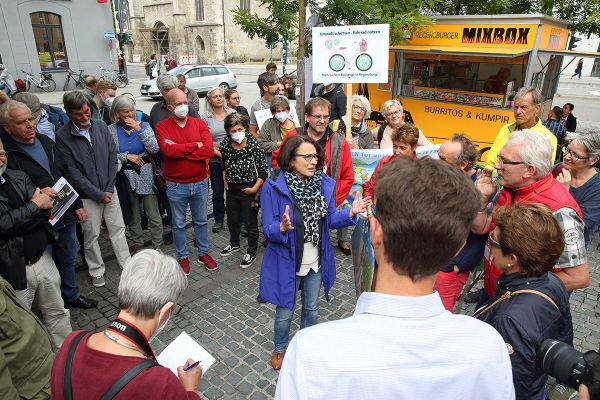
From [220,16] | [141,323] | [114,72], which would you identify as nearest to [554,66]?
[141,323]

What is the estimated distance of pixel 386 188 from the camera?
3.59ft

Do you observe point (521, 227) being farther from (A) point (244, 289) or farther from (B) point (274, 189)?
(A) point (244, 289)

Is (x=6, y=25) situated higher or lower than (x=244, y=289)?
higher

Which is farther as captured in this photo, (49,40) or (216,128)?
(49,40)

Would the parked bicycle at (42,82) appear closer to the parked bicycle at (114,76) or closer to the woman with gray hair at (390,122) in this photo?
the parked bicycle at (114,76)

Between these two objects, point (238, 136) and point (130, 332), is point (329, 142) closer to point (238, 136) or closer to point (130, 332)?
point (238, 136)

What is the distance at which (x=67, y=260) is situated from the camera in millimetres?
3818

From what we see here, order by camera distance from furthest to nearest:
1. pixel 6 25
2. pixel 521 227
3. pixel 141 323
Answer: pixel 6 25, pixel 521 227, pixel 141 323

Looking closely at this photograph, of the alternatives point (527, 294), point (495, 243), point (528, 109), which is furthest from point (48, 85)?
point (527, 294)

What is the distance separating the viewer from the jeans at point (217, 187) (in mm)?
5602

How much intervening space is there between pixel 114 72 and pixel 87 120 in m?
21.1

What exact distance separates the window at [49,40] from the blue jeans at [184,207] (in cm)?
1998

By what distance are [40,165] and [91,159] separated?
705 mm

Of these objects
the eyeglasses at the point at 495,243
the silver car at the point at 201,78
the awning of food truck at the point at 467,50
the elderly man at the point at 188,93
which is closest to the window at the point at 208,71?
the silver car at the point at 201,78
